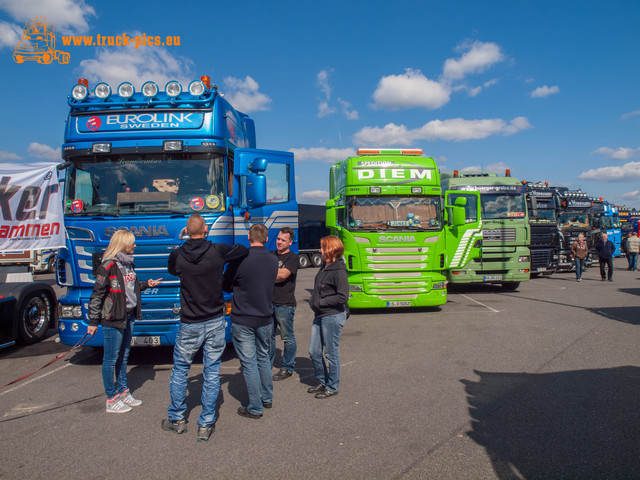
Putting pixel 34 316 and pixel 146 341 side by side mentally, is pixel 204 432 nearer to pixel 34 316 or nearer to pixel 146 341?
pixel 146 341

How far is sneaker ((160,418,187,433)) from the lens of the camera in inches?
163

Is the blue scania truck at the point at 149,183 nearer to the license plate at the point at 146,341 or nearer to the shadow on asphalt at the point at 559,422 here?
the license plate at the point at 146,341

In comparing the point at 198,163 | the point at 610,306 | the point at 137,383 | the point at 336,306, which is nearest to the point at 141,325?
the point at 137,383

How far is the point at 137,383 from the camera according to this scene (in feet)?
18.6

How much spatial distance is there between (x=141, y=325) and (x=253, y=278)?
7.86ft

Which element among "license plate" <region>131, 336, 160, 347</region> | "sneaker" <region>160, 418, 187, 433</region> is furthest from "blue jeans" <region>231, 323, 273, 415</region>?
"license plate" <region>131, 336, 160, 347</region>

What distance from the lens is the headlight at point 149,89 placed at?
21.9 ft

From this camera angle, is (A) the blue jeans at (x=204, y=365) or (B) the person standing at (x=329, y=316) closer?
(A) the blue jeans at (x=204, y=365)

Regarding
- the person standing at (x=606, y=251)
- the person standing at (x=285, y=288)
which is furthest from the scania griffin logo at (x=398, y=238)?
the person standing at (x=606, y=251)

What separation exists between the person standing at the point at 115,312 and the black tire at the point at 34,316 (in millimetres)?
4013

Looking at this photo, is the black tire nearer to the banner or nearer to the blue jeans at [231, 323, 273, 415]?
the banner

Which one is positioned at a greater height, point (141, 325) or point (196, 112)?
point (196, 112)

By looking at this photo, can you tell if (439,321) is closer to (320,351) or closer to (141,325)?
(320,351)

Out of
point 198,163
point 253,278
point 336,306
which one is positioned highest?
point 198,163
